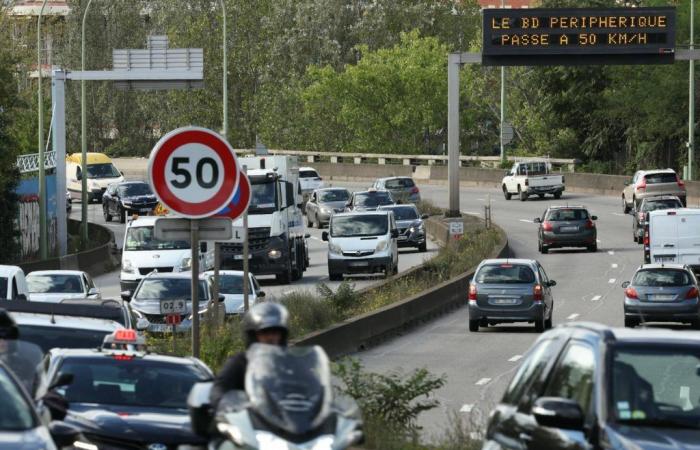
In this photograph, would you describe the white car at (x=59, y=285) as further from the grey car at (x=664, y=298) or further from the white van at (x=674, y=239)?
the white van at (x=674, y=239)

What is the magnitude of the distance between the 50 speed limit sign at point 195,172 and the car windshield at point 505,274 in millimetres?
21382

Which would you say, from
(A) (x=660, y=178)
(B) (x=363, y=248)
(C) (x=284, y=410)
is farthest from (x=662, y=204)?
(C) (x=284, y=410)

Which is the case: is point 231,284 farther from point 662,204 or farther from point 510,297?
point 662,204

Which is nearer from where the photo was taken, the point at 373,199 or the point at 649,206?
the point at 649,206

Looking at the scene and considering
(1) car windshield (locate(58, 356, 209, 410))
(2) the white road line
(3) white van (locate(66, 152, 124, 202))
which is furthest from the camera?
(3) white van (locate(66, 152, 124, 202))

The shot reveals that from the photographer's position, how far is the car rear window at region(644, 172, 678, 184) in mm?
63688

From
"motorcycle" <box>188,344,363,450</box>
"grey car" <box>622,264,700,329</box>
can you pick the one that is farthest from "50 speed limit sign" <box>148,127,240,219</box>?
"grey car" <box>622,264,700,329</box>

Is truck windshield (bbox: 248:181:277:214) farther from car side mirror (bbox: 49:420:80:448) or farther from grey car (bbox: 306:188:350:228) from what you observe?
car side mirror (bbox: 49:420:80:448)

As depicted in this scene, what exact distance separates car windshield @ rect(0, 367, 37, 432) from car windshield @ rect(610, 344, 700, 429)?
3.34 meters

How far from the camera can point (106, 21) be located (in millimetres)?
107812

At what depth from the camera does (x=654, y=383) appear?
387 inches

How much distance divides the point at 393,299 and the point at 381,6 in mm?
71139

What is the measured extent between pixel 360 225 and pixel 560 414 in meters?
37.7

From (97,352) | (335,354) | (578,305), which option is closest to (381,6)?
(578,305)
